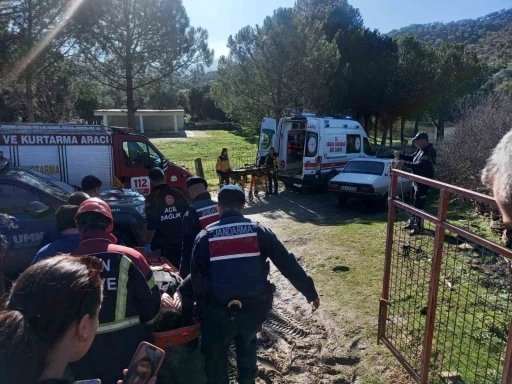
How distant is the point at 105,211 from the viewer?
9.14ft

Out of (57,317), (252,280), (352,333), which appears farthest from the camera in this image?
(352,333)

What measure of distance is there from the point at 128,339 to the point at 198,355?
1.92 metres

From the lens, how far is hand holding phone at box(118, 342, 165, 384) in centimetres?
154

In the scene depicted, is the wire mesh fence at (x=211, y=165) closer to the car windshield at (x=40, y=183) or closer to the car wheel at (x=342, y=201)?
the car wheel at (x=342, y=201)

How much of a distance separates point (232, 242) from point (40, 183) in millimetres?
4549

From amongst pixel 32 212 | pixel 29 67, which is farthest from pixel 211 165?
pixel 32 212

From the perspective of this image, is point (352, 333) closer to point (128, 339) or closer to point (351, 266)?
point (351, 266)

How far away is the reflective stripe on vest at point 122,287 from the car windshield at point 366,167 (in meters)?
10.2

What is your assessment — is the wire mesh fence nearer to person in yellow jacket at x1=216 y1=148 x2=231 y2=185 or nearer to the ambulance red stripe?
person in yellow jacket at x1=216 y1=148 x2=231 y2=185

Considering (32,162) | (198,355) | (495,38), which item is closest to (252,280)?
(198,355)

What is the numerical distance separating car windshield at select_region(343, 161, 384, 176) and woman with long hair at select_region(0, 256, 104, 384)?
1117cm

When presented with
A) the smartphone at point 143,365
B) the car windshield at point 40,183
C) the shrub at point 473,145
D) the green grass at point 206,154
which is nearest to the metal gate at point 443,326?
the smartphone at point 143,365

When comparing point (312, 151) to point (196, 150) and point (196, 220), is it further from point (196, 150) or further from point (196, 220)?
point (196, 150)

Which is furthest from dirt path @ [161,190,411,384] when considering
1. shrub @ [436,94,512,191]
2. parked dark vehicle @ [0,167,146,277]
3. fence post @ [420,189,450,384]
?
shrub @ [436,94,512,191]
